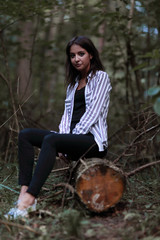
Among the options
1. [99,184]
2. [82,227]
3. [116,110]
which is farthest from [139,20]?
[82,227]

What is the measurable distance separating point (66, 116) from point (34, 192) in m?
1.11

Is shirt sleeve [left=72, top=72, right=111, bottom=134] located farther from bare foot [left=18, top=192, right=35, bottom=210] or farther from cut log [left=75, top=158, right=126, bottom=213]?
bare foot [left=18, top=192, right=35, bottom=210]

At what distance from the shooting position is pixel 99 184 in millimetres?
2750

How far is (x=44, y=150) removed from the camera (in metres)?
2.85

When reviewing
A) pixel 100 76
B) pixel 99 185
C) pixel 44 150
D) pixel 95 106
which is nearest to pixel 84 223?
pixel 99 185

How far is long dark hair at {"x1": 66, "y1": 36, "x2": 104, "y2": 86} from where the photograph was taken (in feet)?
11.1

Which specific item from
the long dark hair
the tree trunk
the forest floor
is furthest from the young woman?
the tree trunk

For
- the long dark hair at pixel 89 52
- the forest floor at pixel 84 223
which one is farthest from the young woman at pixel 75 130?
the forest floor at pixel 84 223

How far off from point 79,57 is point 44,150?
1.19 metres

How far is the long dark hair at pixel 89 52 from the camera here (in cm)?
339

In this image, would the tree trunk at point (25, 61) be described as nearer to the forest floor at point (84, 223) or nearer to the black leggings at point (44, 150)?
the black leggings at point (44, 150)

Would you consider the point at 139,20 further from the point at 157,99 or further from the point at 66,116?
the point at 157,99

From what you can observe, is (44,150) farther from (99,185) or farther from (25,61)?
(25,61)

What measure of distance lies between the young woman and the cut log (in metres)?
0.26
